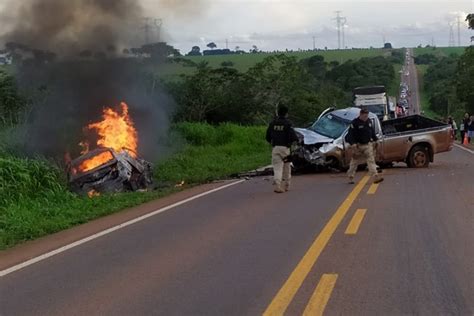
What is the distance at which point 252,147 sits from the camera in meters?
29.2

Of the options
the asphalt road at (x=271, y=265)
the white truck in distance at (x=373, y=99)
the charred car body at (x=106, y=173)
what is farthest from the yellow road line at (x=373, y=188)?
the white truck in distance at (x=373, y=99)

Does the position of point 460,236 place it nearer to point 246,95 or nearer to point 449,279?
point 449,279

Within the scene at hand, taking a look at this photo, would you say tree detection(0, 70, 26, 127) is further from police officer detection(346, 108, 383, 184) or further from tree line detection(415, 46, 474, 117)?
tree line detection(415, 46, 474, 117)

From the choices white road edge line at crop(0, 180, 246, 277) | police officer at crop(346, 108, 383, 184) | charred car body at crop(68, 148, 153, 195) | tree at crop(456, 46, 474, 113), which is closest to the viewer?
white road edge line at crop(0, 180, 246, 277)

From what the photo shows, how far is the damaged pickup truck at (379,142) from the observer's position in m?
16.9

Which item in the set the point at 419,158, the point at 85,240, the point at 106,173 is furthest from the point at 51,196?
the point at 419,158

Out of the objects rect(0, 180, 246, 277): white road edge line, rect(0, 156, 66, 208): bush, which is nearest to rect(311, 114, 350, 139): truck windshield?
rect(0, 180, 246, 277): white road edge line

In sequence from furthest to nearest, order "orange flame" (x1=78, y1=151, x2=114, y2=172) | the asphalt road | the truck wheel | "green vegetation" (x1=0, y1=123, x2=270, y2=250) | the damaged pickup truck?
the truck wheel → the damaged pickup truck → "orange flame" (x1=78, y1=151, x2=114, y2=172) → "green vegetation" (x1=0, y1=123, x2=270, y2=250) → the asphalt road

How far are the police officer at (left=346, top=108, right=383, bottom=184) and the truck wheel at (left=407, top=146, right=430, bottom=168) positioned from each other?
3968 millimetres

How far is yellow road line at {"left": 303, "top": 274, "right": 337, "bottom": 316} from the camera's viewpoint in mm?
5066

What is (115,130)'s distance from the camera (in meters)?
18.3

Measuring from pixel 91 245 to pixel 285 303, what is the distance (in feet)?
12.2

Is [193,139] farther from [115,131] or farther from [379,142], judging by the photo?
[379,142]

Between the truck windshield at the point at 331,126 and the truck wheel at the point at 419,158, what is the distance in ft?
7.04
